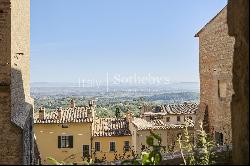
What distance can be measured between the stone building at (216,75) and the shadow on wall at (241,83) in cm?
1245

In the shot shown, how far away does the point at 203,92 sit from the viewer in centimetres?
1806

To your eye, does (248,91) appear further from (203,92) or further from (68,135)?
(68,135)

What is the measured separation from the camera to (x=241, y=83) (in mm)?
2787

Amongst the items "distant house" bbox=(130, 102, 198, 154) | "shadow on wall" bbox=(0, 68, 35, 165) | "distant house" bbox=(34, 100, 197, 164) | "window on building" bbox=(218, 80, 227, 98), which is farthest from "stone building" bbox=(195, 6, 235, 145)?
"distant house" bbox=(34, 100, 197, 164)

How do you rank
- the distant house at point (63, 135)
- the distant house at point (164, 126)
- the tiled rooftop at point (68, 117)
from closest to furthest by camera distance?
1. the distant house at point (63, 135)
2. the tiled rooftop at point (68, 117)
3. the distant house at point (164, 126)

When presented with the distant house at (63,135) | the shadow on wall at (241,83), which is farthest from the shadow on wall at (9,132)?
the distant house at (63,135)

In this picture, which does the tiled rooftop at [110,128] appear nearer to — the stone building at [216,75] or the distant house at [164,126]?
the distant house at [164,126]

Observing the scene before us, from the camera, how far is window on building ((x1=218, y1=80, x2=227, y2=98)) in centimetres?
1581

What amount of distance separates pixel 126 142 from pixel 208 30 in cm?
2328

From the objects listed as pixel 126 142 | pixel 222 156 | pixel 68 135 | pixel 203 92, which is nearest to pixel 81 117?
pixel 68 135

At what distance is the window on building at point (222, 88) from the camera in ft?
51.9

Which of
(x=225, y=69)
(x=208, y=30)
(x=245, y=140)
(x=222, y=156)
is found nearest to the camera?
(x=245, y=140)

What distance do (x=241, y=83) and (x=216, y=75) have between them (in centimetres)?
1421

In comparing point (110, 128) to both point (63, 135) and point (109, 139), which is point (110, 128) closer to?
point (109, 139)
